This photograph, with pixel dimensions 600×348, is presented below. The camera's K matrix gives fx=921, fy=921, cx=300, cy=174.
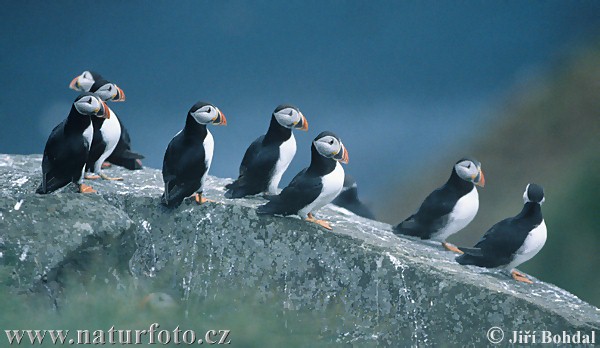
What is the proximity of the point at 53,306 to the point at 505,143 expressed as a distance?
1110cm

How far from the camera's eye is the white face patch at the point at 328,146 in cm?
716

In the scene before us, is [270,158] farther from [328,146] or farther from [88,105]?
[88,105]

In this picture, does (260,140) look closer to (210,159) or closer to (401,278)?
(210,159)

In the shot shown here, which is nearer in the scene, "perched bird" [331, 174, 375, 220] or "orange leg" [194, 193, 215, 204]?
"orange leg" [194, 193, 215, 204]

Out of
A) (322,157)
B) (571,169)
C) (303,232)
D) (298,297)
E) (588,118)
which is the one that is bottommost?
(298,297)

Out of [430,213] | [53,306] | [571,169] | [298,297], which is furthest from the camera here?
[571,169]

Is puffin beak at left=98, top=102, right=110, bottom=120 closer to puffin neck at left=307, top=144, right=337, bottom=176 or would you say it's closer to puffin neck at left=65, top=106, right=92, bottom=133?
puffin neck at left=65, top=106, right=92, bottom=133

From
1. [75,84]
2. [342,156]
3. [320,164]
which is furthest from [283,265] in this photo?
[75,84]

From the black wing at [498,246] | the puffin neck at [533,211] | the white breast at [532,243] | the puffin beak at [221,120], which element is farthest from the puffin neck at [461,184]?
the puffin beak at [221,120]

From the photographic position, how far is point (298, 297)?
24.3 feet

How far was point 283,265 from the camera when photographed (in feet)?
24.5

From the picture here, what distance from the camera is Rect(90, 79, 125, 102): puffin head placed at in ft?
27.5

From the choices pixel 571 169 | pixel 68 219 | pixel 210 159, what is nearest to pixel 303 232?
pixel 210 159

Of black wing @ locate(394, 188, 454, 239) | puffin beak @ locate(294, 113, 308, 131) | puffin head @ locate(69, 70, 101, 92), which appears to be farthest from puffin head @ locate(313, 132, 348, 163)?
puffin head @ locate(69, 70, 101, 92)
